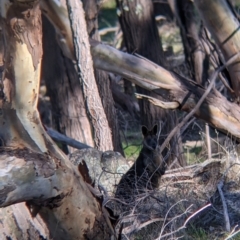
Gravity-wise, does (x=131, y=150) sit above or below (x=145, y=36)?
below

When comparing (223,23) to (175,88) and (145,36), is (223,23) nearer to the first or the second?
(175,88)

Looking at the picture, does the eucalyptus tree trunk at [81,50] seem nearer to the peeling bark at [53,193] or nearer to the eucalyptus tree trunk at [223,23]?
the eucalyptus tree trunk at [223,23]

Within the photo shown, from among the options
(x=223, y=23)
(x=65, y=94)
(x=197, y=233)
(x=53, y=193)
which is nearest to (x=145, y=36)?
(x=65, y=94)

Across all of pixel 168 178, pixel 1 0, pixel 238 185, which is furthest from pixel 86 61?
pixel 1 0

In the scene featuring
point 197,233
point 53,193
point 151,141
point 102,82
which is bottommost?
point 197,233

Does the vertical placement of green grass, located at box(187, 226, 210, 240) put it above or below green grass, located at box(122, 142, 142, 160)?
below

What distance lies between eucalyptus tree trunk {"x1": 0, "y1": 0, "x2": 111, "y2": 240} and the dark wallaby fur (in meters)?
1.44

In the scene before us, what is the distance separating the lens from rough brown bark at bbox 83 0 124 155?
8422mm

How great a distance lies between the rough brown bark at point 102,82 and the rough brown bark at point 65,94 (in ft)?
3.14

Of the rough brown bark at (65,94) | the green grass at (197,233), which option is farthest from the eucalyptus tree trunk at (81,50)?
the rough brown bark at (65,94)

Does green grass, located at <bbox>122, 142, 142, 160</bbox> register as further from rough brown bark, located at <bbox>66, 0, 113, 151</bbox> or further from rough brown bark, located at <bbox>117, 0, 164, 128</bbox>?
rough brown bark, located at <bbox>66, 0, 113, 151</bbox>

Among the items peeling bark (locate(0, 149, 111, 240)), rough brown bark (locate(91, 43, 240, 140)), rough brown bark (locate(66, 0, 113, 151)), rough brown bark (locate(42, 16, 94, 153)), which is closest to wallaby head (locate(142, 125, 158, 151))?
rough brown bark (locate(91, 43, 240, 140))

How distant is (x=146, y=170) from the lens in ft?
20.9

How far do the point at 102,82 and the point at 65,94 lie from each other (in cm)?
125
